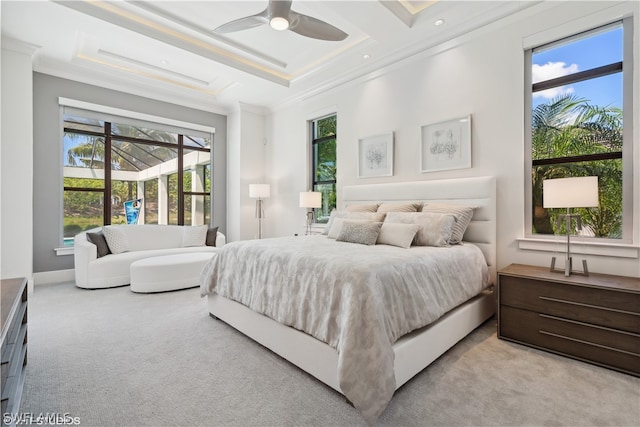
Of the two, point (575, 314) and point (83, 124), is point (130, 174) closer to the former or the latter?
point (83, 124)

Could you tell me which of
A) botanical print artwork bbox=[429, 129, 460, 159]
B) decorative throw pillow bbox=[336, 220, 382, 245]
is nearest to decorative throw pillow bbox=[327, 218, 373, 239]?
decorative throw pillow bbox=[336, 220, 382, 245]

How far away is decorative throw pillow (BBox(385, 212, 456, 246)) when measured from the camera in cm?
266

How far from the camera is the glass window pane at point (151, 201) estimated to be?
205 inches

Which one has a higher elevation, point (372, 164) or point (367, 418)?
point (372, 164)

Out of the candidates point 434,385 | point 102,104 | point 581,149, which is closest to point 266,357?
point 434,385

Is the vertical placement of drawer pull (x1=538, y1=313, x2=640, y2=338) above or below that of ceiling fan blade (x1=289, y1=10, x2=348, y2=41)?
below

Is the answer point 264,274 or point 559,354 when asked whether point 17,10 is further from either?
point 559,354

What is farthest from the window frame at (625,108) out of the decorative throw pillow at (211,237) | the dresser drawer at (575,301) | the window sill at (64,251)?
the window sill at (64,251)

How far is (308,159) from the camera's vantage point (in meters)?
5.21

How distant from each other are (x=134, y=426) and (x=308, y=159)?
4.33m

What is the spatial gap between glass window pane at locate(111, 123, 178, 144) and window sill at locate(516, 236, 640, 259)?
5703 millimetres

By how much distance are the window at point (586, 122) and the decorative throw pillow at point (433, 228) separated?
0.88 m

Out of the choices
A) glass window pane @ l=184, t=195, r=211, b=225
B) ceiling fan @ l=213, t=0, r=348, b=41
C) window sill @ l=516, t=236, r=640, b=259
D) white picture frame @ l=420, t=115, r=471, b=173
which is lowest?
window sill @ l=516, t=236, r=640, b=259

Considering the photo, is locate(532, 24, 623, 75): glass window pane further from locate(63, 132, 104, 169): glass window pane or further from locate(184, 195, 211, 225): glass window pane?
locate(63, 132, 104, 169): glass window pane
